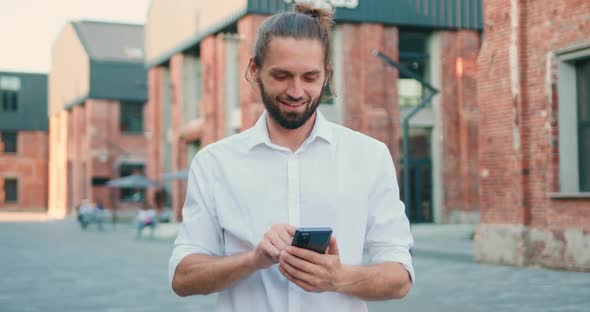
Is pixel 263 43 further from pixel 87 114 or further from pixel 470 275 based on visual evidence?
pixel 87 114

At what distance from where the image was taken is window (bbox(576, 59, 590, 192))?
15.5m

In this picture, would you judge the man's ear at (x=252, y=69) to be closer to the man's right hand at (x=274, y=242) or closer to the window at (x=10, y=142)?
the man's right hand at (x=274, y=242)

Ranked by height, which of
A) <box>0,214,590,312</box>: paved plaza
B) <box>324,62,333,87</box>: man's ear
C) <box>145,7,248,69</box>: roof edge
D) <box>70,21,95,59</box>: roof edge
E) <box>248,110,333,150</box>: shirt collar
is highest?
<box>70,21,95,59</box>: roof edge

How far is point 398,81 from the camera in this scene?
34594 millimetres

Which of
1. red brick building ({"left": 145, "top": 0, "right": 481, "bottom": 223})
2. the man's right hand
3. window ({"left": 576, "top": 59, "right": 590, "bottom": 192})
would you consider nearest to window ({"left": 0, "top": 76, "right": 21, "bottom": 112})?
red brick building ({"left": 145, "top": 0, "right": 481, "bottom": 223})

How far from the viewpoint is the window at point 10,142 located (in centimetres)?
7294

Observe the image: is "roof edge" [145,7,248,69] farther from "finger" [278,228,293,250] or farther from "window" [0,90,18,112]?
"window" [0,90,18,112]

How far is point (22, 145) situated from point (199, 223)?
7496 cm

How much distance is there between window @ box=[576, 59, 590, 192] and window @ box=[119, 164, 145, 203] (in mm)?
41895

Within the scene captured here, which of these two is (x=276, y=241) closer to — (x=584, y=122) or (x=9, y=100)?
(x=584, y=122)

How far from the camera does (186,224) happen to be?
2477 millimetres

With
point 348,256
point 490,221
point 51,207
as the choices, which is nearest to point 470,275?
point 490,221

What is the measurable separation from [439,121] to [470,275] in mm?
20824

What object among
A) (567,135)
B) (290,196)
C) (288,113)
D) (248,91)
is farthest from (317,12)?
(248,91)
